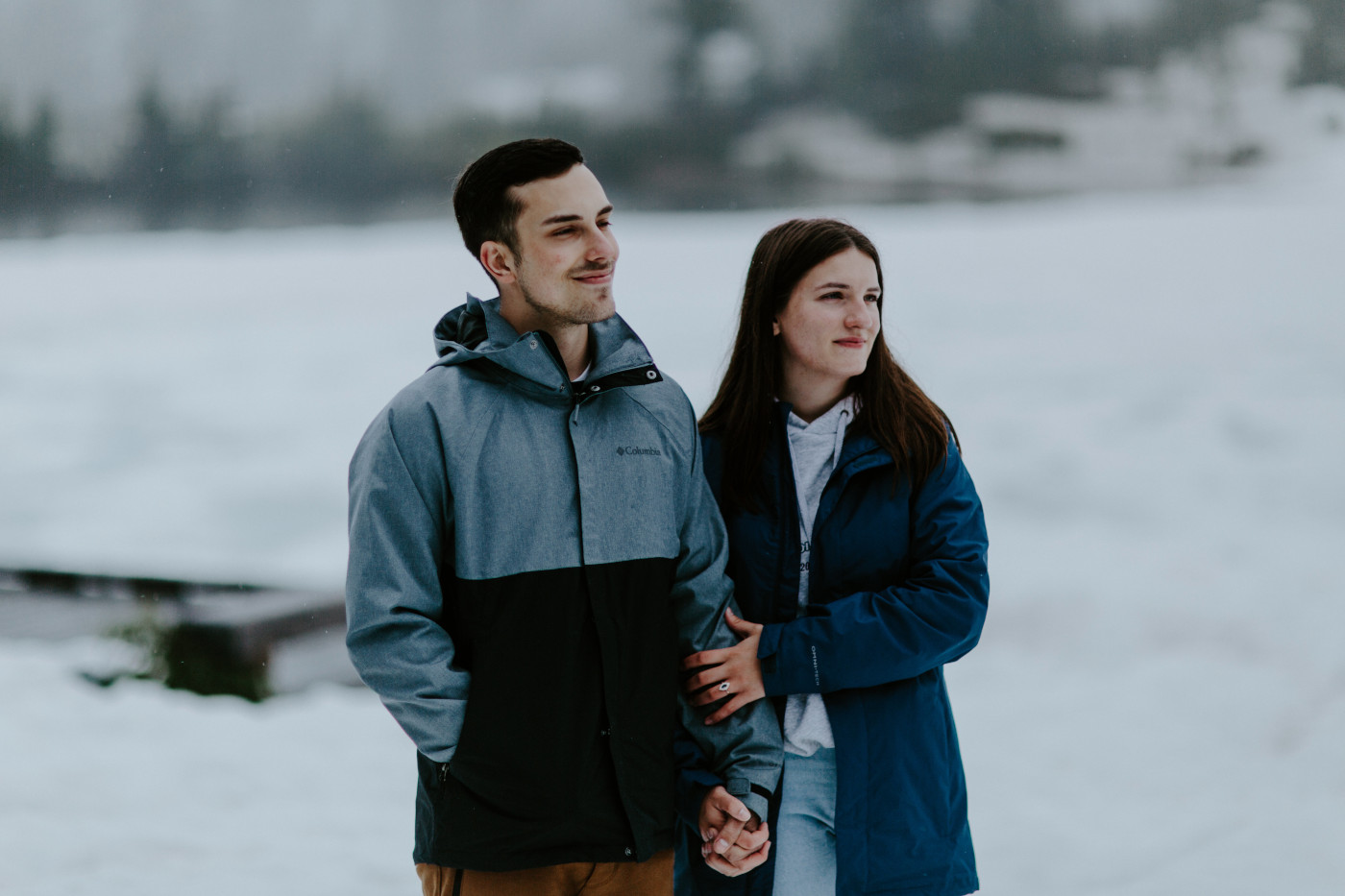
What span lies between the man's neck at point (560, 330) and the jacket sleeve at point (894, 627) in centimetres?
37

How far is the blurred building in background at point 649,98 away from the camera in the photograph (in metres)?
5.87

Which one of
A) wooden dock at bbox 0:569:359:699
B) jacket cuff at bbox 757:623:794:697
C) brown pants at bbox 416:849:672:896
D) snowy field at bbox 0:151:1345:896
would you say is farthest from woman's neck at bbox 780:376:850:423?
wooden dock at bbox 0:569:359:699

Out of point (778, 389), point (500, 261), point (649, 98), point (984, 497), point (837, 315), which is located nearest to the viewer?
point (500, 261)

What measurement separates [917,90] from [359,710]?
14.4 ft

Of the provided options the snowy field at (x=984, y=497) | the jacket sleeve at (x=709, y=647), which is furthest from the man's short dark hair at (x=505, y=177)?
the snowy field at (x=984, y=497)

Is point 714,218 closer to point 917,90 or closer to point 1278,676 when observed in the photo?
point 917,90

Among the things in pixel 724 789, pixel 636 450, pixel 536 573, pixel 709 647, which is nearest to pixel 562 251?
pixel 636 450

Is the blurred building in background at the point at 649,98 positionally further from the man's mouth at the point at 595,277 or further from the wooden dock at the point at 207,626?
the man's mouth at the point at 595,277

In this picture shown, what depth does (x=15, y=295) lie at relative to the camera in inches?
288

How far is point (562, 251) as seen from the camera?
1225mm

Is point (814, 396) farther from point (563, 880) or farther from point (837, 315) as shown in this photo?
point (563, 880)

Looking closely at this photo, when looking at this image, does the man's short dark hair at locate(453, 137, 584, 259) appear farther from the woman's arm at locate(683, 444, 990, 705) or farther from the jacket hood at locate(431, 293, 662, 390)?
the woman's arm at locate(683, 444, 990, 705)

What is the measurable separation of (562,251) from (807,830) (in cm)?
71

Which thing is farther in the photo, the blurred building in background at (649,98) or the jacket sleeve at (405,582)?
the blurred building in background at (649,98)
